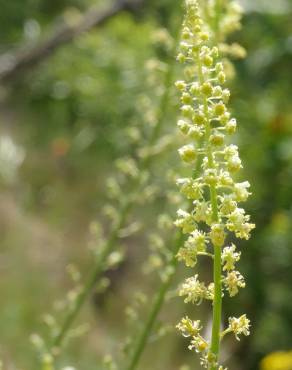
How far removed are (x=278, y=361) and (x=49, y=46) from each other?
4.09 meters

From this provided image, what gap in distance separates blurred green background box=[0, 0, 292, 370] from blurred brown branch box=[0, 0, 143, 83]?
73mm

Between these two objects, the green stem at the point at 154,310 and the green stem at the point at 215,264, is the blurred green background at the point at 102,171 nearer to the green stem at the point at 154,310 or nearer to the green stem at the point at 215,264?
Answer: the green stem at the point at 154,310

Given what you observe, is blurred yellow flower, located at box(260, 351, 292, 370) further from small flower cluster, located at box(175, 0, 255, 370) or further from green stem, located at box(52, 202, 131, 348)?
small flower cluster, located at box(175, 0, 255, 370)

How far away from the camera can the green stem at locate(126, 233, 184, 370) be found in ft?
8.10

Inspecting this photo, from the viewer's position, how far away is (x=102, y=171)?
283 inches

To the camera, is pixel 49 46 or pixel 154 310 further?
pixel 49 46

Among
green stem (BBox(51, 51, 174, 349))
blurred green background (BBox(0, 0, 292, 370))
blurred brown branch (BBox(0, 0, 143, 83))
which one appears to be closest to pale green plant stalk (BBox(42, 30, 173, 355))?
green stem (BBox(51, 51, 174, 349))

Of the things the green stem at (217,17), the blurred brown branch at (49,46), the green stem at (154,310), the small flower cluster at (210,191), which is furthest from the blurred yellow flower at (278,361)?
the blurred brown branch at (49,46)

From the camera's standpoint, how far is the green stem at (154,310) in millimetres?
2469

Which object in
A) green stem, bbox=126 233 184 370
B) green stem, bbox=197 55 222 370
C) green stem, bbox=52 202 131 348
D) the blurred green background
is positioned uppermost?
the blurred green background

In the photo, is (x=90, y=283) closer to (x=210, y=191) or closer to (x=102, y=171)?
(x=210, y=191)

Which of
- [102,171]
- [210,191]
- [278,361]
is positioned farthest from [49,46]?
[210,191]

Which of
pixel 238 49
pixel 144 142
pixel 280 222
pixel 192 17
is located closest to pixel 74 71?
pixel 280 222

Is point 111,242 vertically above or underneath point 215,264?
above
